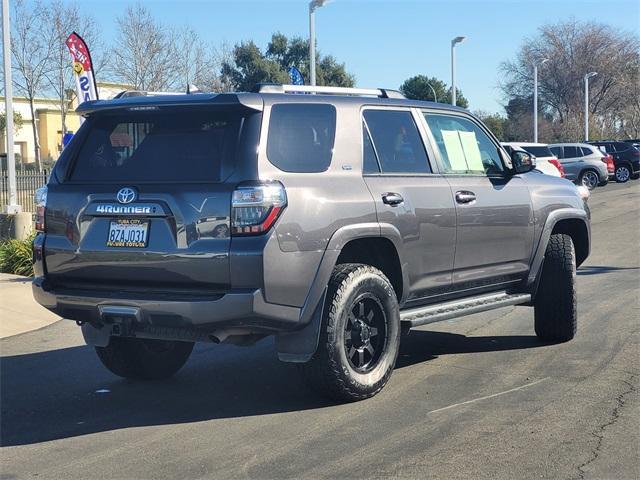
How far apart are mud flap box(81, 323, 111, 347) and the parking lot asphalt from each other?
46 cm

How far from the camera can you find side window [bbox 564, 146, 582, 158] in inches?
1240

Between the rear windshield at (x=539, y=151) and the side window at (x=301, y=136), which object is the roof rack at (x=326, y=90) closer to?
the side window at (x=301, y=136)

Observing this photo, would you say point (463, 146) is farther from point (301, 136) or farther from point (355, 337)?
point (355, 337)

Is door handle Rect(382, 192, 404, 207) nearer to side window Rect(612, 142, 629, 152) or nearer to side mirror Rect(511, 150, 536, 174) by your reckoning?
side mirror Rect(511, 150, 536, 174)

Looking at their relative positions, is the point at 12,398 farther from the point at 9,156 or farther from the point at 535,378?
the point at 9,156

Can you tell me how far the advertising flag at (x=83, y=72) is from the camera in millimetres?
13148

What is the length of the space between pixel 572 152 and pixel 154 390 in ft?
90.7

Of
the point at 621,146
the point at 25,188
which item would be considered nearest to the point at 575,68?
the point at 621,146

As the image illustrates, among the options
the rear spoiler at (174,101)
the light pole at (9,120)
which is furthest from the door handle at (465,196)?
the light pole at (9,120)

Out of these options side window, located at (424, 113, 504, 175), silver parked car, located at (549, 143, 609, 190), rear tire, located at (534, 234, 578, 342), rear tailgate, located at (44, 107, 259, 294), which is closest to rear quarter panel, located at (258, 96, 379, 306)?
rear tailgate, located at (44, 107, 259, 294)

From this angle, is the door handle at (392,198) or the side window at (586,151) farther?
the side window at (586,151)

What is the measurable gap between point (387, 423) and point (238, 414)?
990 millimetres

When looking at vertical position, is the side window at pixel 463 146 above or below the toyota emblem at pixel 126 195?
above

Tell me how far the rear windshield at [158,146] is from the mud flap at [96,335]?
985mm
